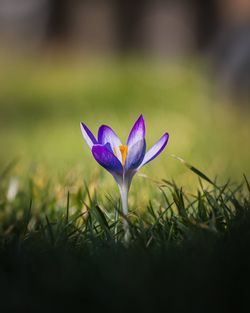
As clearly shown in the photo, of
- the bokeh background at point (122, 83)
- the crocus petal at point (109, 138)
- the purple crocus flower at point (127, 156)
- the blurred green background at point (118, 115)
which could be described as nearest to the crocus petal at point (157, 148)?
the purple crocus flower at point (127, 156)

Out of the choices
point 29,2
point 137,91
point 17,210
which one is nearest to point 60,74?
point 137,91

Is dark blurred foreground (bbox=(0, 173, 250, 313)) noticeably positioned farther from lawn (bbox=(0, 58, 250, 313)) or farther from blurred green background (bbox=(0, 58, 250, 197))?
blurred green background (bbox=(0, 58, 250, 197))

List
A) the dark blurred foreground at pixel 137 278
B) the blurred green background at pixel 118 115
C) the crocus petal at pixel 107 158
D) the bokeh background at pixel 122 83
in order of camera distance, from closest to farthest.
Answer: the dark blurred foreground at pixel 137 278, the crocus petal at pixel 107 158, the blurred green background at pixel 118 115, the bokeh background at pixel 122 83

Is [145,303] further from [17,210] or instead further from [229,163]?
[229,163]

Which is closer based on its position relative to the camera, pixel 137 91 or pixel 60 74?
pixel 137 91

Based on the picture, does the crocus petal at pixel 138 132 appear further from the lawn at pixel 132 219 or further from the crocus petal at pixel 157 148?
the lawn at pixel 132 219

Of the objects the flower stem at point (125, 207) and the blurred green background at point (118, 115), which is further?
the blurred green background at point (118, 115)

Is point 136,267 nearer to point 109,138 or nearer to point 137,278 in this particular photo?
point 137,278
